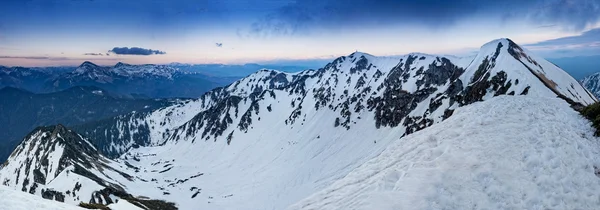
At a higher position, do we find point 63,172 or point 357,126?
point 357,126

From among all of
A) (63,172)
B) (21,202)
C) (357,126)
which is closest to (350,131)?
(357,126)

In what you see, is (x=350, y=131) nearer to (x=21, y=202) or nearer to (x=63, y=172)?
(x=63, y=172)

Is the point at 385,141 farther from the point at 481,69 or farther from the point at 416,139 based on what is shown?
the point at 416,139

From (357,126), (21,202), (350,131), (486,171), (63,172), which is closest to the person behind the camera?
(486,171)

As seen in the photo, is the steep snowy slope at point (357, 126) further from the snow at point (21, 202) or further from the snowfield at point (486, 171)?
the snow at point (21, 202)

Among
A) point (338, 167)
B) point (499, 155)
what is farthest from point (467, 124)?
point (338, 167)

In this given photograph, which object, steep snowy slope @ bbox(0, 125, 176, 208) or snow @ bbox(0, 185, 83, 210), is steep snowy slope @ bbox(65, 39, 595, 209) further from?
snow @ bbox(0, 185, 83, 210)

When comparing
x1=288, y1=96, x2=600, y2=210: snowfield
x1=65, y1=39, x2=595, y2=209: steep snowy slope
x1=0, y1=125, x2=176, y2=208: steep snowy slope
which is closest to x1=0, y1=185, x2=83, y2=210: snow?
x1=288, y1=96, x2=600, y2=210: snowfield

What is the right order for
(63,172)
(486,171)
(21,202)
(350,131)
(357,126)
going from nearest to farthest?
(486,171) < (21,202) < (63,172) < (357,126) < (350,131)
